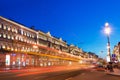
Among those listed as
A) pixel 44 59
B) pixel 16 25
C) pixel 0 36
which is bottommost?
pixel 44 59

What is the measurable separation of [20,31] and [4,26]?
43.3ft

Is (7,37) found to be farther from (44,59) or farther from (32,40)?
(44,59)

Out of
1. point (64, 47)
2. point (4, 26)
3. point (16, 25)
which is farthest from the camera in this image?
point (64, 47)

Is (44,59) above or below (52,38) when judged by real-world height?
below

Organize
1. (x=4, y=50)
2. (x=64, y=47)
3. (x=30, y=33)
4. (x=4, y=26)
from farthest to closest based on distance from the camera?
(x=64, y=47) < (x=30, y=33) < (x=4, y=26) < (x=4, y=50)

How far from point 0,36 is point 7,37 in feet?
15.0

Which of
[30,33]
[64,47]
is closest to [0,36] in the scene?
[30,33]

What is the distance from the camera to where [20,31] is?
95438 mm

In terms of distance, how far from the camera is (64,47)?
172125 mm

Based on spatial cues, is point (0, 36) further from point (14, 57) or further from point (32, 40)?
point (32, 40)

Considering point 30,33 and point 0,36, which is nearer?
point 0,36

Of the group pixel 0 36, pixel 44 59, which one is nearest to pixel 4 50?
pixel 0 36

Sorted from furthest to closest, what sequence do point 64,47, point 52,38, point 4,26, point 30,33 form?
1. point 64,47
2. point 52,38
3. point 30,33
4. point 4,26

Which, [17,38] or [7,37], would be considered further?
[17,38]
